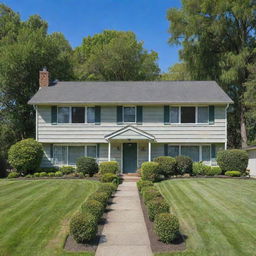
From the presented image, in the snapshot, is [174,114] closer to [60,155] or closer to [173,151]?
[173,151]

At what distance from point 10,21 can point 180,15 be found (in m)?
20.1

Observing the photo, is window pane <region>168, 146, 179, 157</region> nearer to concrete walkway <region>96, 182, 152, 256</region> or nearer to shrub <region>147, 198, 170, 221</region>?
concrete walkway <region>96, 182, 152, 256</region>

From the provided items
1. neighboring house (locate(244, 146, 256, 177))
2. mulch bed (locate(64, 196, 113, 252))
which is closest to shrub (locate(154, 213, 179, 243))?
mulch bed (locate(64, 196, 113, 252))

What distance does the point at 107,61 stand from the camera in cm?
3419

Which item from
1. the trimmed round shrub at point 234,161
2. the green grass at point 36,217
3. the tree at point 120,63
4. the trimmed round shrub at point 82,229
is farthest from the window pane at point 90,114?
the tree at point 120,63

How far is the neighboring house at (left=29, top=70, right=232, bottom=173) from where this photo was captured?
691 inches

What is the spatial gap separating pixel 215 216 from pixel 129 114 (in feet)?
37.2

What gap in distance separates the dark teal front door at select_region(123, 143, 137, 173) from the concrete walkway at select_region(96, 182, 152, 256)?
8168 millimetres

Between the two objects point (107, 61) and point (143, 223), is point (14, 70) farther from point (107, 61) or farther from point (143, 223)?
point (143, 223)

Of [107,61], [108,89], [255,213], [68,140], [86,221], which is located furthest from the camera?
[107,61]

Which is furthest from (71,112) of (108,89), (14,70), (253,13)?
(253,13)

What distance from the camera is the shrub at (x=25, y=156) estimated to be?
1591cm

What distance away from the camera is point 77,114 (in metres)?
17.9

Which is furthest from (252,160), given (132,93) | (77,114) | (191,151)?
(77,114)
